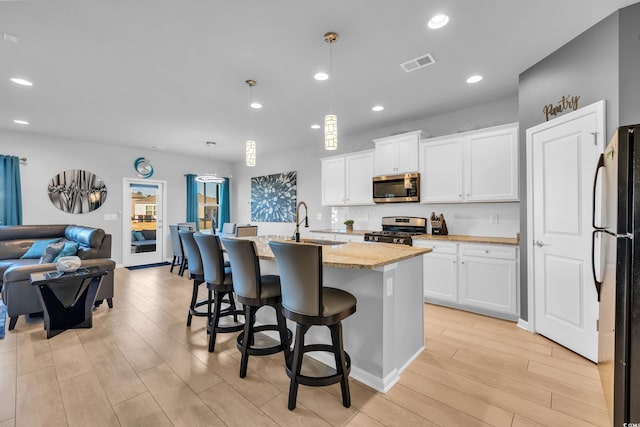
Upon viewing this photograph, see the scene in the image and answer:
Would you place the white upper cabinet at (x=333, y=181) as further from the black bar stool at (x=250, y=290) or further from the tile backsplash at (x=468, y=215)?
the black bar stool at (x=250, y=290)

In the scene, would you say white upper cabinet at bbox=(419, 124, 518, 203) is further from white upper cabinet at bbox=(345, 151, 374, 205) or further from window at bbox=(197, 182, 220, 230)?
window at bbox=(197, 182, 220, 230)

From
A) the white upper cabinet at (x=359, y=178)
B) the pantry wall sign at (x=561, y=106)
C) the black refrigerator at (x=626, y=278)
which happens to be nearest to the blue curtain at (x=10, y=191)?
the white upper cabinet at (x=359, y=178)

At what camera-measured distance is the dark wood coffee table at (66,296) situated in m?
2.80

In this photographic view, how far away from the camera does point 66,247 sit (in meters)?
3.68

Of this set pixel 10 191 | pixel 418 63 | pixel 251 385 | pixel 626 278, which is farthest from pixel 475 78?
pixel 10 191

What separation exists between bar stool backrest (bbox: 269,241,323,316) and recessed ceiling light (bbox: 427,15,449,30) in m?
1.97

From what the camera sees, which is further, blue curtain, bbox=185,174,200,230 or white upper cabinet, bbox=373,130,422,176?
blue curtain, bbox=185,174,200,230

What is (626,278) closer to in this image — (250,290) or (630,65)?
(630,65)

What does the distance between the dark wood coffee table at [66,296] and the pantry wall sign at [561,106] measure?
4.93 meters

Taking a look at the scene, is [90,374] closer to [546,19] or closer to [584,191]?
[584,191]

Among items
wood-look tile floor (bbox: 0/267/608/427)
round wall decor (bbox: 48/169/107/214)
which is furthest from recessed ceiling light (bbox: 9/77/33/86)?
Answer: round wall decor (bbox: 48/169/107/214)

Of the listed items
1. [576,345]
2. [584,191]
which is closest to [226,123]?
[584,191]

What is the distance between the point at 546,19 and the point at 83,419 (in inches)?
166

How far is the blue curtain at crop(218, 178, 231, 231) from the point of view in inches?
311
